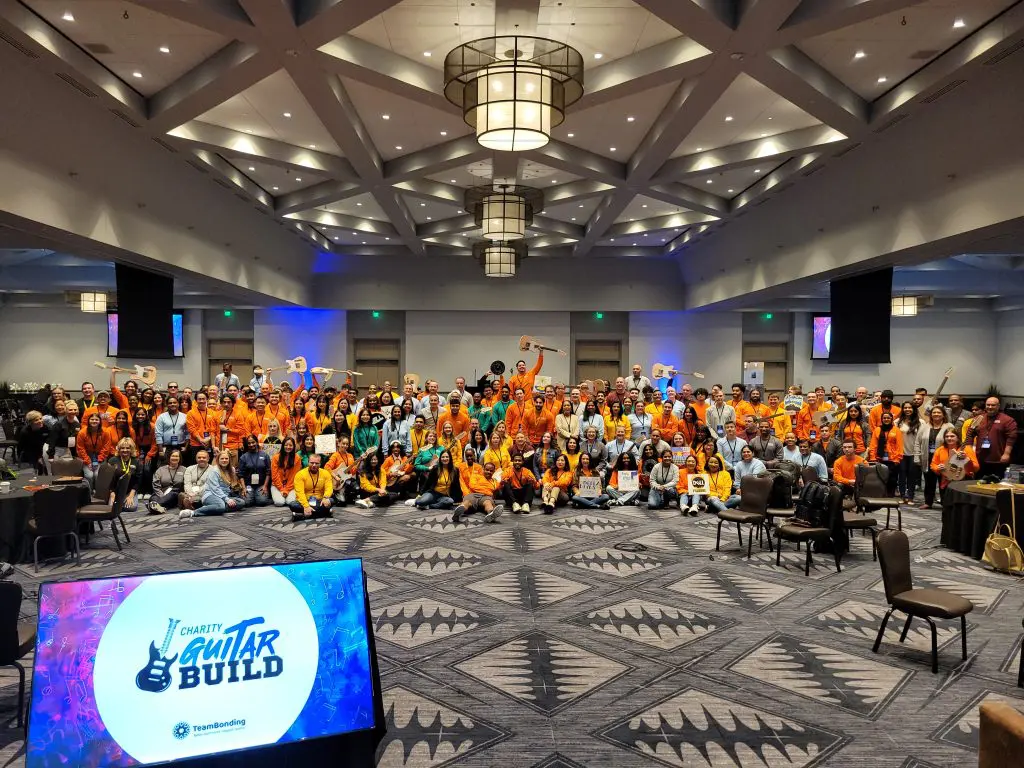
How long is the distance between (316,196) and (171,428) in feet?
19.0

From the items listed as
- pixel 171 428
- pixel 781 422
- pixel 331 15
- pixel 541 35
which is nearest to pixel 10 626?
pixel 331 15

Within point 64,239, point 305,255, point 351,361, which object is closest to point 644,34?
point 64,239

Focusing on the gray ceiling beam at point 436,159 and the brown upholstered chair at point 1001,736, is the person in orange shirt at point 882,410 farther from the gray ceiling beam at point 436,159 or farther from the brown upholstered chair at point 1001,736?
the brown upholstered chair at point 1001,736

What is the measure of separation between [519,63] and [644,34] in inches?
90.3

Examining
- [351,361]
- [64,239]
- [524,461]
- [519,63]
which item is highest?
[519,63]

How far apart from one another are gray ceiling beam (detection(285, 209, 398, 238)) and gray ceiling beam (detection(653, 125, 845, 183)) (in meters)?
8.43

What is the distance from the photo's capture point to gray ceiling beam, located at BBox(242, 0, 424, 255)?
6441 mm

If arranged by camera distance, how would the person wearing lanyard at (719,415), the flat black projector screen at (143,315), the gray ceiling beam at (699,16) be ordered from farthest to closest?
the person wearing lanyard at (719,415), the flat black projector screen at (143,315), the gray ceiling beam at (699,16)

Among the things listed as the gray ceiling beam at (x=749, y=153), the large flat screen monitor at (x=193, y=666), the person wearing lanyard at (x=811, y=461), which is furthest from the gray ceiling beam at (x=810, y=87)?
the large flat screen monitor at (x=193, y=666)

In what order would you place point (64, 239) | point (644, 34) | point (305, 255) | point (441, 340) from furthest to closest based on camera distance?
1. point (441, 340)
2. point (305, 255)
3. point (64, 239)
4. point (644, 34)

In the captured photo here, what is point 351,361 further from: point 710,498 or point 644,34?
point 644,34

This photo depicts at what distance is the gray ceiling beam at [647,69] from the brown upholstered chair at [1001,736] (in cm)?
679

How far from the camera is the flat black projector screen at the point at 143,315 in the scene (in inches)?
480

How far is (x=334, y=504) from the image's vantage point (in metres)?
10.6
